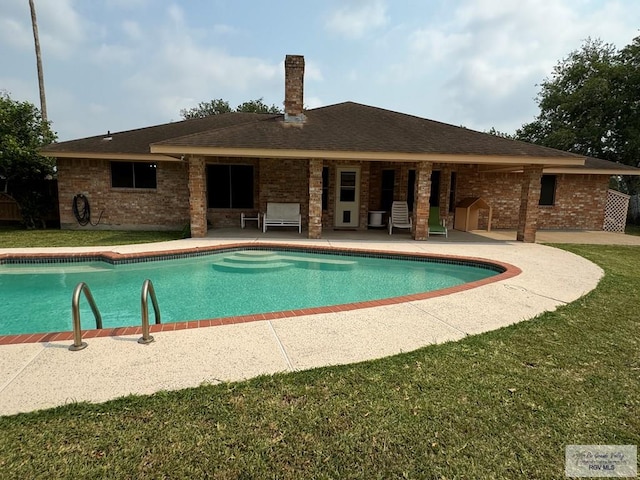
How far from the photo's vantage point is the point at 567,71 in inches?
960

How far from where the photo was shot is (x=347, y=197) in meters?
13.9

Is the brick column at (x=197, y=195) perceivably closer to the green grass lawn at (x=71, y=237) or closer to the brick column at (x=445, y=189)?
the green grass lawn at (x=71, y=237)

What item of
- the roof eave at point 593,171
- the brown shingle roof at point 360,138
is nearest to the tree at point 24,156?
the brown shingle roof at point 360,138

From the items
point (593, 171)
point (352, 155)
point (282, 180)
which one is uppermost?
point (593, 171)

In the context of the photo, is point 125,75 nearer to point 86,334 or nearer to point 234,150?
point 234,150

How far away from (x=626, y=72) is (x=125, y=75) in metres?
27.6

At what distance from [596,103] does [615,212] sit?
10.5 m

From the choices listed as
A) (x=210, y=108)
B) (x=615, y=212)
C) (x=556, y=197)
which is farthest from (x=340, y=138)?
(x=210, y=108)

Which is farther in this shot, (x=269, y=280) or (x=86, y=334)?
(x=269, y=280)

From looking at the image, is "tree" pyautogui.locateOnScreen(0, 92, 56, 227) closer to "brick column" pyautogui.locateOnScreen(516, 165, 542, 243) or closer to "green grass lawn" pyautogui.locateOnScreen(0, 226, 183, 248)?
"green grass lawn" pyautogui.locateOnScreen(0, 226, 183, 248)

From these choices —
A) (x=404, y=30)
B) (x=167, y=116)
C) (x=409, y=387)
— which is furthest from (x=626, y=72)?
(x=167, y=116)

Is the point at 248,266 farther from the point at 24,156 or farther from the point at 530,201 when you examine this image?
the point at 24,156

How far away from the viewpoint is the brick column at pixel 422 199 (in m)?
11.0

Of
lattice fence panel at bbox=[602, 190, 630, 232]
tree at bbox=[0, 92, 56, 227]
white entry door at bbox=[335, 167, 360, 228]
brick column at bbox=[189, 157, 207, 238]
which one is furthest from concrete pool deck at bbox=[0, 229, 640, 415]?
lattice fence panel at bbox=[602, 190, 630, 232]
